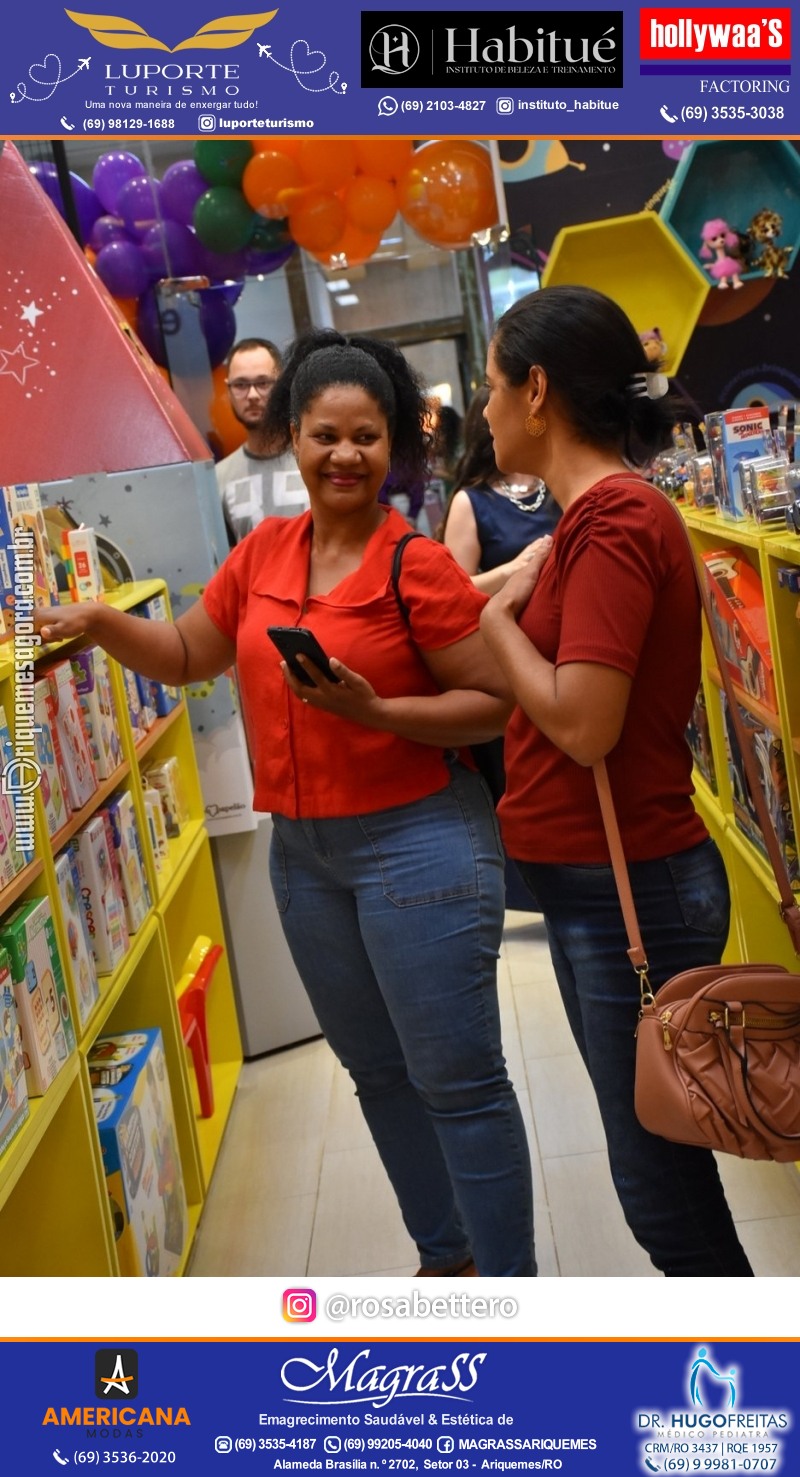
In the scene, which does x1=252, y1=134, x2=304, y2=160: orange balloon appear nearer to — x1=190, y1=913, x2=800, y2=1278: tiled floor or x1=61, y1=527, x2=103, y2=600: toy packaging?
x1=61, y1=527, x2=103, y2=600: toy packaging

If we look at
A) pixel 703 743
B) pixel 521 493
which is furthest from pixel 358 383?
pixel 703 743

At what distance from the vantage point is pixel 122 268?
4129 mm

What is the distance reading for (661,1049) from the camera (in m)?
1.60

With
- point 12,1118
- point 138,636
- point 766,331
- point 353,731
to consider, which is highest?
point 766,331

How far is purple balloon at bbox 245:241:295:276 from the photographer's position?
4.36m

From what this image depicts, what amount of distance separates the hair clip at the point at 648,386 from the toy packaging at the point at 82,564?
4.34 ft

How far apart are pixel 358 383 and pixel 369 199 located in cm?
244

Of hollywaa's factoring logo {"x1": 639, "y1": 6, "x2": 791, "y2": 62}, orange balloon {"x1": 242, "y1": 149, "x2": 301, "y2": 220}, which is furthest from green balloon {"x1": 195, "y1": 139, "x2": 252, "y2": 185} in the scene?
hollywaa's factoring logo {"x1": 639, "y1": 6, "x2": 791, "y2": 62}

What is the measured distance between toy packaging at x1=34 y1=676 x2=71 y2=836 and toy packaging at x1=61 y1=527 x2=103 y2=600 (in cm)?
58

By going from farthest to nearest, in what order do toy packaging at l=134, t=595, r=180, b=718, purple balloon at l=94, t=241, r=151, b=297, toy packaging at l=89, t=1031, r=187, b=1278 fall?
purple balloon at l=94, t=241, r=151, b=297 < toy packaging at l=134, t=595, r=180, b=718 < toy packaging at l=89, t=1031, r=187, b=1278

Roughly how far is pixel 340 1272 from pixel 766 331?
11.1 ft

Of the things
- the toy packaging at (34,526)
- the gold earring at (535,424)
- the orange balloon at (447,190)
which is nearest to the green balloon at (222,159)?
the orange balloon at (447,190)

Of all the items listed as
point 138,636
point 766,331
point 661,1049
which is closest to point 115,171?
point 766,331
